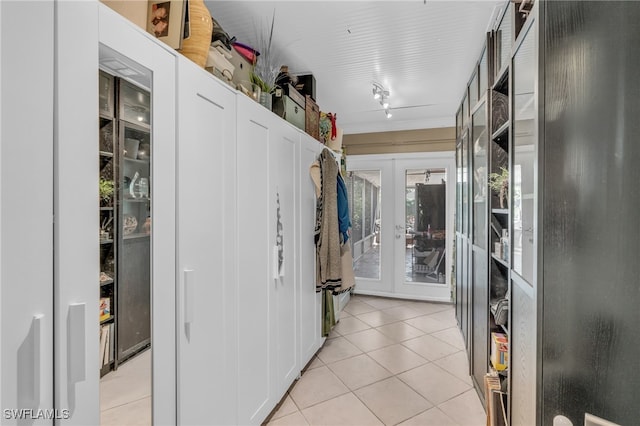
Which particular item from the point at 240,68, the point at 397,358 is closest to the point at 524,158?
the point at 240,68

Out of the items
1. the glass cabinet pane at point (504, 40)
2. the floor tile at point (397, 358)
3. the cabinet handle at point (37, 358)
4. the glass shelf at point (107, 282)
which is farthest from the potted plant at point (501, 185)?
the cabinet handle at point (37, 358)

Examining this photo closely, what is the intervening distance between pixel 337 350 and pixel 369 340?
0.43 m

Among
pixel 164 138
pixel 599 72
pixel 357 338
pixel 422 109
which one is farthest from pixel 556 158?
pixel 422 109

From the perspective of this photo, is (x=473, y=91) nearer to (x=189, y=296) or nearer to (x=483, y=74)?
(x=483, y=74)

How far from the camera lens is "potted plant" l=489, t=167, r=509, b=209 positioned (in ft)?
5.79

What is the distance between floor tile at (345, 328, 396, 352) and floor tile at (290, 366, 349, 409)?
617 mm

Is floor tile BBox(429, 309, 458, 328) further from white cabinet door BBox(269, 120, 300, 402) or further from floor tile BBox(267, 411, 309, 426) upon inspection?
floor tile BBox(267, 411, 309, 426)

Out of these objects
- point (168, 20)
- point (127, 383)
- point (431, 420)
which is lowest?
point (431, 420)

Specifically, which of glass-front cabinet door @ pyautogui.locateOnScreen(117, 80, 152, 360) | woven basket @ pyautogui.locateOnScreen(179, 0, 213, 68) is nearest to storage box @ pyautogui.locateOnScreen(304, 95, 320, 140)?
woven basket @ pyautogui.locateOnScreen(179, 0, 213, 68)

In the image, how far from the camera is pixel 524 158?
1.29 m

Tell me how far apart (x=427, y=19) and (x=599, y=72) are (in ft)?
4.66

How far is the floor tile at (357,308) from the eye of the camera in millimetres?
4176

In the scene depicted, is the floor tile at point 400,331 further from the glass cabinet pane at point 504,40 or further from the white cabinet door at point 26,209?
the white cabinet door at point 26,209

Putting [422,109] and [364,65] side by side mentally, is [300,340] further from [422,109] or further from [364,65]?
[422,109]
